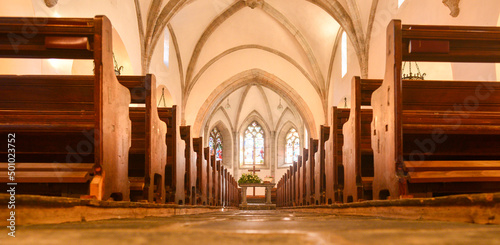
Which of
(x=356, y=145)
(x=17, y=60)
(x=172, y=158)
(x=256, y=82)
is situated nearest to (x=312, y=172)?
(x=172, y=158)

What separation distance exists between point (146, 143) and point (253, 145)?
2260 cm

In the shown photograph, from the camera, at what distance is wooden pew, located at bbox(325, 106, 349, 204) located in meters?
5.71

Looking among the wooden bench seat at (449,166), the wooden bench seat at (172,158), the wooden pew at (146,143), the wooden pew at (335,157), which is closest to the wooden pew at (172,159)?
the wooden bench seat at (172,158)

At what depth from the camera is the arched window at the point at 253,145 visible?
1059 inches

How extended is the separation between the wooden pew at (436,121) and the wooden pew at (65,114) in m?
1.93

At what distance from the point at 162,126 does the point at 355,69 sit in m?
9.70

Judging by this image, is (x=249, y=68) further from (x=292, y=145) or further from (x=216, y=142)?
(x=292, y=145)

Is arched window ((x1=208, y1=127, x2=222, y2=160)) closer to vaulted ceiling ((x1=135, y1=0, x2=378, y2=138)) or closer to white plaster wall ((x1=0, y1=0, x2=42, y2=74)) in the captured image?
vaulted ceiling ((x1=135, y1=0, x2=378, y2=138))

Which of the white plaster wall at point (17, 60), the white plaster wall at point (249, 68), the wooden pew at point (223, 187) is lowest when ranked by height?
the wooden pew at point (223, 187)

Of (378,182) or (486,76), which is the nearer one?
(378,182)

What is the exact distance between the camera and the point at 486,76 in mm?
7449

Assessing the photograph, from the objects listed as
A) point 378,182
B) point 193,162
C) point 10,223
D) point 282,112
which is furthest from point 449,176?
point 282,112

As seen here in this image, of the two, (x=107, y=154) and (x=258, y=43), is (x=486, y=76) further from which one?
(x=258, y=43)

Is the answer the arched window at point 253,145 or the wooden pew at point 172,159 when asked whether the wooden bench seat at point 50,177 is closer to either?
the wooden pew at point 172,159
